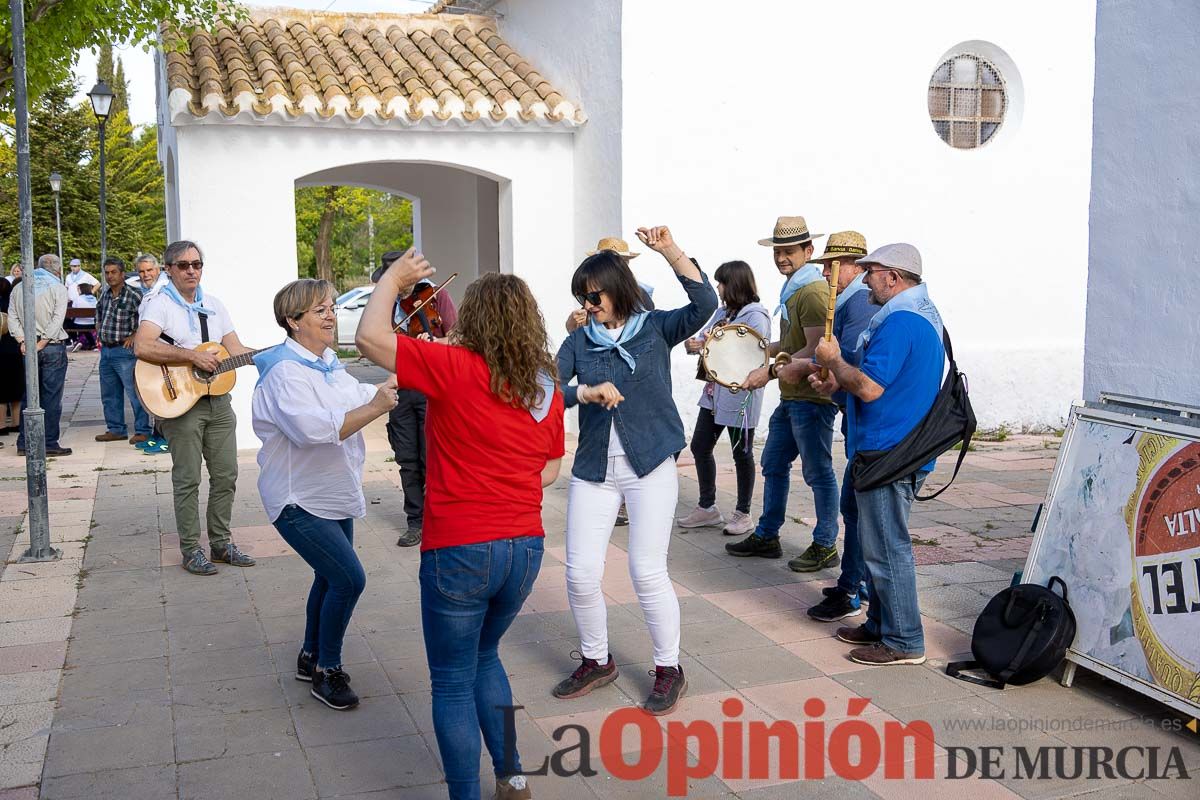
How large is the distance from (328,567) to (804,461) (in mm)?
2756

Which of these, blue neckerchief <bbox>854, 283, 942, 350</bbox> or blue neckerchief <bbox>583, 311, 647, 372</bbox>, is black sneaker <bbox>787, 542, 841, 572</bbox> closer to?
blue neckerchief <bbox>854, 283, 942, 350</bbox>

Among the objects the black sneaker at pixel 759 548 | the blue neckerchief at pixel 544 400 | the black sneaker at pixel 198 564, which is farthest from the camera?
the black sneaker at pixel 759 548

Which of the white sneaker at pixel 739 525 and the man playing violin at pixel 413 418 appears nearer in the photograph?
the man playing violin at pixel 413 418

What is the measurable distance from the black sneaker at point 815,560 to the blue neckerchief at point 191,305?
11.7 ft

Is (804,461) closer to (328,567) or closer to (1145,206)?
(1145,206)

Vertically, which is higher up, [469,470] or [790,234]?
[790,234]

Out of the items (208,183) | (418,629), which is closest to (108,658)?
(418,629)

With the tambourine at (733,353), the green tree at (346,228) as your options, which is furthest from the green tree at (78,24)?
the green tree at (346,228)

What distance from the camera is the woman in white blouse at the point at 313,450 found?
13.3ft

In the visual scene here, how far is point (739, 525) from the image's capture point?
707 centimetres

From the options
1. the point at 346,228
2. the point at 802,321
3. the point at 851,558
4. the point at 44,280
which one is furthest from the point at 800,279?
the point at 346,228

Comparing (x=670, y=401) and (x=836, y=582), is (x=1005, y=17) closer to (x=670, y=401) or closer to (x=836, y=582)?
(x=836, y=582)

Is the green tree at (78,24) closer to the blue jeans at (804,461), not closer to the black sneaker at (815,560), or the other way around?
the blue jeans at (804,461)

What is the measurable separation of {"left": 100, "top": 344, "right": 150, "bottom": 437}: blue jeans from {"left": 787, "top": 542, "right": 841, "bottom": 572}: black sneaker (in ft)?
22.8
